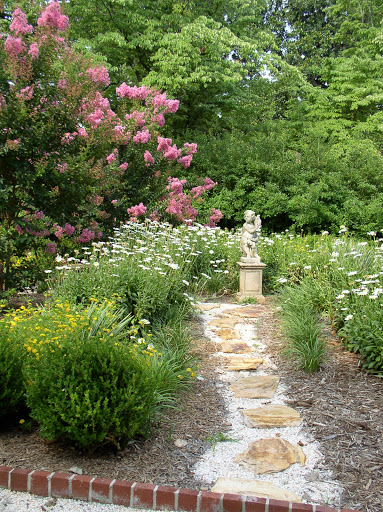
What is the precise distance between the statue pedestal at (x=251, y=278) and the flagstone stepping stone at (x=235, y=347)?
2.14 m

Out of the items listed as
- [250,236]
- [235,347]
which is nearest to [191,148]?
[250,236]

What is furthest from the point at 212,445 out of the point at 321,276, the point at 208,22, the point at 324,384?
the point at 208,22

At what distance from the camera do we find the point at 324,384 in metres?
4.09

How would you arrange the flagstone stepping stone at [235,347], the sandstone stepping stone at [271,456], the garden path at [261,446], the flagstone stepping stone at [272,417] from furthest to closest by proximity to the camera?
1. the flagstone stepping stone at [235,347]
2. the flagstone stepping stone at [272,417]
3. the sandstone stepping stone at [271,456]
4. the garden path at [261,446]

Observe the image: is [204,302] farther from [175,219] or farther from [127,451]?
[127,451]

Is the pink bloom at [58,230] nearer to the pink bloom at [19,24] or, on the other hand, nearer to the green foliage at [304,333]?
the pink bloom at [19,24]

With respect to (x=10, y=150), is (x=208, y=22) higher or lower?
higher

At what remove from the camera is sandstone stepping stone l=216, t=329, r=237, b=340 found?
18.0 ft

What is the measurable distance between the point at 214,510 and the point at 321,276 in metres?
4.17

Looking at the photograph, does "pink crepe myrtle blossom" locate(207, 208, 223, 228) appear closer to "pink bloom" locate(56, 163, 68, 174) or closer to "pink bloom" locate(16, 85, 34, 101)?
"pink bloom" locate(56, 163, 68, 174)

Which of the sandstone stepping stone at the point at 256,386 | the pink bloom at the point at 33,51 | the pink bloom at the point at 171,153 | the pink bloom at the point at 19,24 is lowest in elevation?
the sandstone stepping stone at the point at 256,386

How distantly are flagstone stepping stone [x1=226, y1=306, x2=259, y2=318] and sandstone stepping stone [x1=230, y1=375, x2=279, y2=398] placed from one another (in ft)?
6.72

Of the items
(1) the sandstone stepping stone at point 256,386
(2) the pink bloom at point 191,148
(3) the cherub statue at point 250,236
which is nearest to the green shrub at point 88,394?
(1) the sandstone stepping stone at point 256,386

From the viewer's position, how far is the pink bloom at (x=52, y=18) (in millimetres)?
5504
